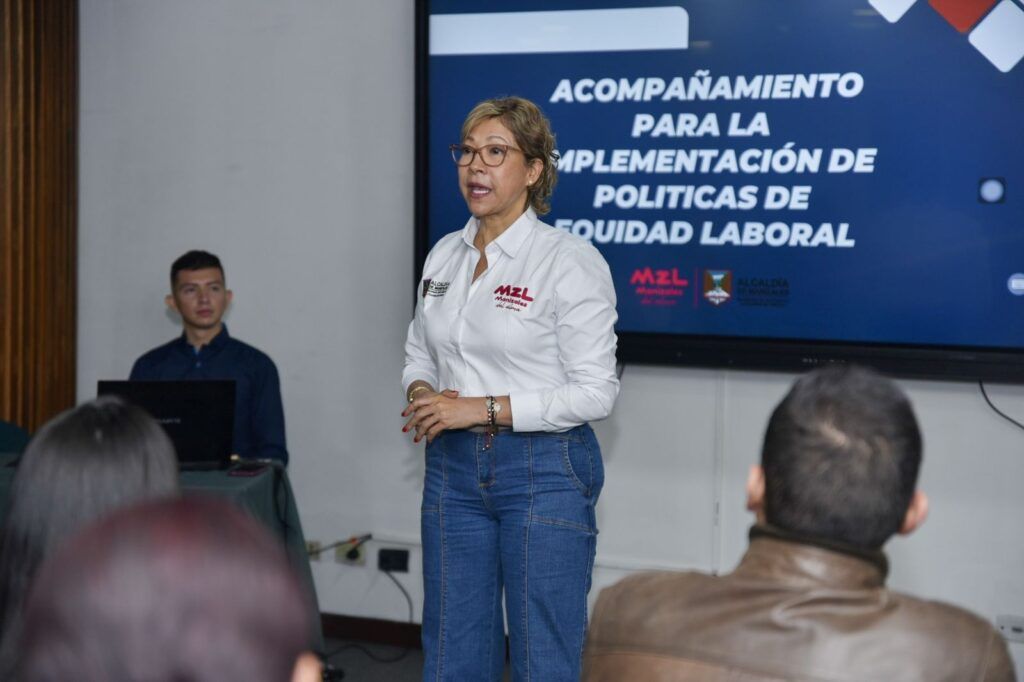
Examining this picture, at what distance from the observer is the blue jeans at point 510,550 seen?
2535 millimetres

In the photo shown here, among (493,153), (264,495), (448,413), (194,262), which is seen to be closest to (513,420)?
(448,413)

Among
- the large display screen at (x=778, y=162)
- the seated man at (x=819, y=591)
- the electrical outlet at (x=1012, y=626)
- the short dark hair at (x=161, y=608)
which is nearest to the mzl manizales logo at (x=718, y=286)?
the large display screen at (x=778, y=162)

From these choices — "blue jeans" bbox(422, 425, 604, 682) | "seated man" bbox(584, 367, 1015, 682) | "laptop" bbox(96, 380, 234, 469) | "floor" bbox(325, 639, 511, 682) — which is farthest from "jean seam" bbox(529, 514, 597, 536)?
"floor" bbox(325, 639, 511, 682)

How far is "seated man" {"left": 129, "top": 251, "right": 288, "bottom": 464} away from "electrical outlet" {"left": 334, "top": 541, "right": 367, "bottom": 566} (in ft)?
2.20

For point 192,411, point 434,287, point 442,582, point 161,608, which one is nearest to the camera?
point 161,608

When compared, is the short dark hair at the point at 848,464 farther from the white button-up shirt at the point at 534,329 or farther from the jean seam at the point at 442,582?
the jean seam at the point at 442,582

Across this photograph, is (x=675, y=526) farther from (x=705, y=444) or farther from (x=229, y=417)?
(x=229, y=417)

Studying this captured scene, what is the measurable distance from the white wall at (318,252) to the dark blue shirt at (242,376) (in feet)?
1.60

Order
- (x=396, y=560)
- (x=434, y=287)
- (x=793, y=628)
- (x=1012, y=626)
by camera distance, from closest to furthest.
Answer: (x=793, y=628)
(x=434, y=287)
(x=1012, y=626)
(x=396, y=560)

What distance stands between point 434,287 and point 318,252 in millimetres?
1564

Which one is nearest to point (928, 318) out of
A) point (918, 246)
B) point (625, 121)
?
point (918, 246)

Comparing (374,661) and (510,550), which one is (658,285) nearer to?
(510,550)

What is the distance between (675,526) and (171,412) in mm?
1712

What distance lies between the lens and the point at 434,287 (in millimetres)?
2777
